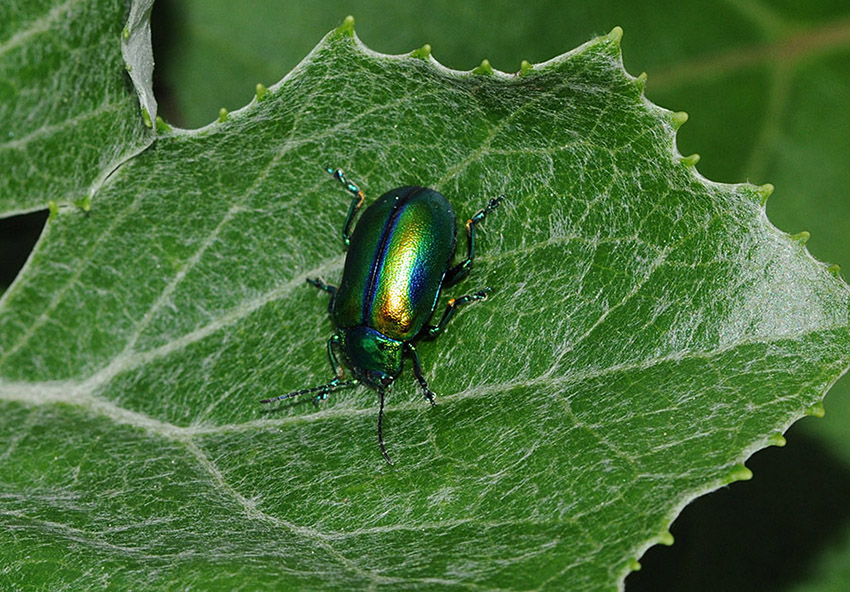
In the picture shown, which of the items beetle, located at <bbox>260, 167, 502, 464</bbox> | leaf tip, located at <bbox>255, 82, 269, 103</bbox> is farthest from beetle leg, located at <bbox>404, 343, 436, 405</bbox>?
leaf tip, located at <bbox>255, 82, 269, 103</bbox>

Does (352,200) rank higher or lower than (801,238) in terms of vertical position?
higher

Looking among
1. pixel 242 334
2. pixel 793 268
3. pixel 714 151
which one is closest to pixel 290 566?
pixel 242 334

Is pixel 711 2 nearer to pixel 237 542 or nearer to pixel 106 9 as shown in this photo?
pixel 106 9

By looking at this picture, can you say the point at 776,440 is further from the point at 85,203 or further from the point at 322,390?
the point at 85,203

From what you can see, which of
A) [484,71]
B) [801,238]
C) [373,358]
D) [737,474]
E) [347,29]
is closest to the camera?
[737,474]

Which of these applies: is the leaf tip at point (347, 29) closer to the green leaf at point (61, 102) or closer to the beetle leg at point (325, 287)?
the green leaf at point (61, 102)

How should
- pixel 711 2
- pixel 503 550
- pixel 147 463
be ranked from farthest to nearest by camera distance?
pixel 711 2 → pixel 147 463 → pixel 503 550

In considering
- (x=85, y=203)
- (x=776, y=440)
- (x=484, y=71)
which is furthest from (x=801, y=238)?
(x=85, y=203)
